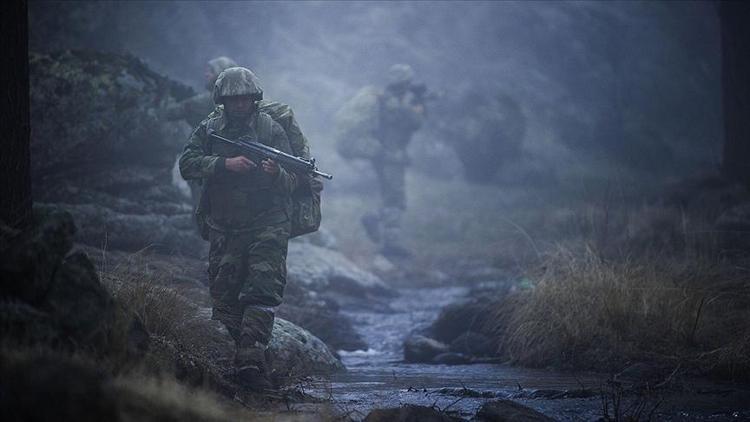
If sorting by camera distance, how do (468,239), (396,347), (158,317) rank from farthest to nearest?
1. (468,239)
2. (396,347)
3. (158,317)

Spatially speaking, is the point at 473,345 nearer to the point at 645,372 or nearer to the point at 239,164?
the point at 645,372

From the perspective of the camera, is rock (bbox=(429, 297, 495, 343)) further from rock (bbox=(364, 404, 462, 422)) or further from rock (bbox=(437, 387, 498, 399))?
rock (bbox=(364, 404, 462, 422))

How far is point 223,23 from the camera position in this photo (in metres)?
16.6

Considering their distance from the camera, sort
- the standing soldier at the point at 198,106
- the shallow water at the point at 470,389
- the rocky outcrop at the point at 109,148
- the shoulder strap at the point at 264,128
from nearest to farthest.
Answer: the shallow water at the point at 470,389 < the shoulder strap at the point at 264,128 < the rocky outcrop at the point at 109,148 < the standing soldier at the point at 198,106

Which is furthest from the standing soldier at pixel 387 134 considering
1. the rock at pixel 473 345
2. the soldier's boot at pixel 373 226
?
the rock at pixel 473 345

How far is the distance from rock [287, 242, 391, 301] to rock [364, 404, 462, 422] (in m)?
5.33

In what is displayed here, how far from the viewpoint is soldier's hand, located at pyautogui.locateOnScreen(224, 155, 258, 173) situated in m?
4.61

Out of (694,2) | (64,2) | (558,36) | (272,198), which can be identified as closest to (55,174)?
(272,198)

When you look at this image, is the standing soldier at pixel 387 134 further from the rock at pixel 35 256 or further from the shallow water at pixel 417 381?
the rock at pixel 35 256

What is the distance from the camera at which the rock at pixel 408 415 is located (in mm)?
3305

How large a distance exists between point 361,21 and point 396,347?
15394mm

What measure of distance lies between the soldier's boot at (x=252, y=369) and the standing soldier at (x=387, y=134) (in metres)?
9.26

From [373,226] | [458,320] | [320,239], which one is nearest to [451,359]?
[458,320]

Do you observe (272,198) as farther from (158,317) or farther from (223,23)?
(223,23)
